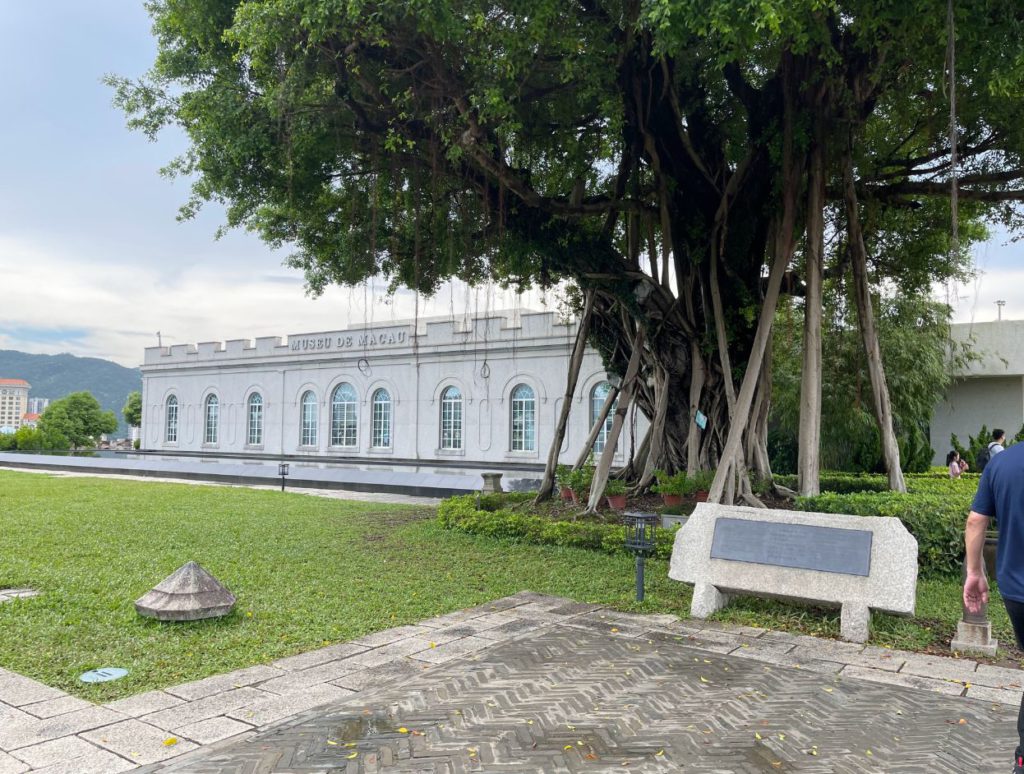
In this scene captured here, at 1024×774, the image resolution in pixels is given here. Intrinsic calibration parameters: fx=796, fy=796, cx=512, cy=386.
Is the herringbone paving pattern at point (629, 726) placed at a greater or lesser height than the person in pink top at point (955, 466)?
lesser

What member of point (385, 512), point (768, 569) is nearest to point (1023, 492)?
point (768, 569)

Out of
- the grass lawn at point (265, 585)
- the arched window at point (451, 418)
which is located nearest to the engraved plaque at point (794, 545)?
the grass lawn at point (265, 585)

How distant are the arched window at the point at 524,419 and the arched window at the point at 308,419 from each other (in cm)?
1018

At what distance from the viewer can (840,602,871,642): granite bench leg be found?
6.56 metres

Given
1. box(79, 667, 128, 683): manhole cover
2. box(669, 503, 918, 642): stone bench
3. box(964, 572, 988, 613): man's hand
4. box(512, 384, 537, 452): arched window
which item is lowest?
box(79, 667, 128, 683): manhole cover

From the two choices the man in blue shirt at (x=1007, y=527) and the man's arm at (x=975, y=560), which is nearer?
the man in blue shirt at (x=1007, y=527)

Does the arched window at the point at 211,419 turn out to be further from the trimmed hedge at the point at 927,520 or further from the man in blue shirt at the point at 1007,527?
the man in blue shirt at the point at 1007,527

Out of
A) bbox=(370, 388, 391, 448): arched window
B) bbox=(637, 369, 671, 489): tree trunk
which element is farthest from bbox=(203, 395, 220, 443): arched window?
bbox=(637, 369, 671, 489): tree trunk

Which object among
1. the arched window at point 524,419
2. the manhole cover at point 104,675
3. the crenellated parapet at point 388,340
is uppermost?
the crenellated parapet at point 388,340

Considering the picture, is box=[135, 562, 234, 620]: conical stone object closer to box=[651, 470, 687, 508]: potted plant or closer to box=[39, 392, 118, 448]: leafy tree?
box=[651, 470, 687, 508]: potted plant

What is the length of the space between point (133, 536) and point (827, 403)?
54.6ft

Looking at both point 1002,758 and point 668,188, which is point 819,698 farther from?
point 668,188

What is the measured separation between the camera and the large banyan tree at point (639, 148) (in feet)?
28.3

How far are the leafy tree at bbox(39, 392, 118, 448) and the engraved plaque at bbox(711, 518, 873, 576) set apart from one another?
51779 mm
